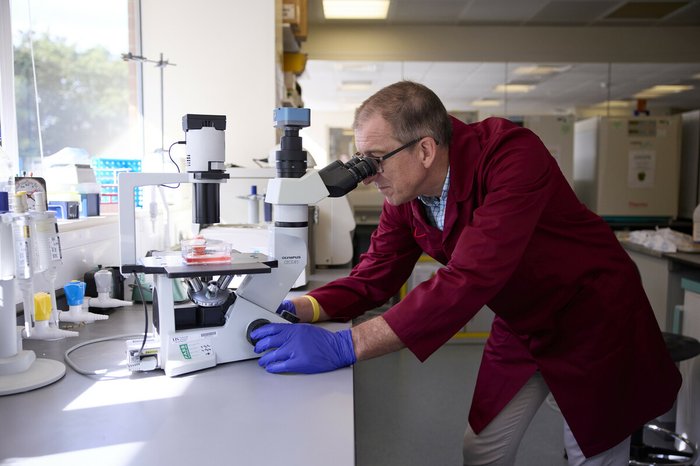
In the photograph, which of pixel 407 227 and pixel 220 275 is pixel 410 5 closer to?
pixel 407 227

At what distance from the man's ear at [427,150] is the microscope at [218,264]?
5.3 inches

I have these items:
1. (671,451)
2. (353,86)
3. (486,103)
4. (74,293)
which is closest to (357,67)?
(353,86)

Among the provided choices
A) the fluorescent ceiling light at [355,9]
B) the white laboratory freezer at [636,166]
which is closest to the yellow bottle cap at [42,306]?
the fluorescent ceiling light at [355,9]

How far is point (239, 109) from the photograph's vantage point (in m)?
2.91

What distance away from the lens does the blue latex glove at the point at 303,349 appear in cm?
113

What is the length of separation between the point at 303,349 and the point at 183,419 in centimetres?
28

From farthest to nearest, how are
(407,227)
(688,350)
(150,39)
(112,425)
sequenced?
1. (150,39)
2. (688,350)
3. (407,227)
4. (112,425)

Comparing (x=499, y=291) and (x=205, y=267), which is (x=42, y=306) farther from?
(x=499, y=291)

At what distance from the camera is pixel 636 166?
5.28 metres

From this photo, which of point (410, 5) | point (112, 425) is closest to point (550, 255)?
point (112, 425)

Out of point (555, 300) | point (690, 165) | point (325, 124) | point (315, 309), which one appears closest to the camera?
point (555, 300)

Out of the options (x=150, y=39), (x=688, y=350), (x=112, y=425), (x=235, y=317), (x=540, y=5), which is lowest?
(x=688, y=350)

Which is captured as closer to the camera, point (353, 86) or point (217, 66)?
point (217, 66)

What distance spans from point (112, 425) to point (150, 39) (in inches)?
96.0
